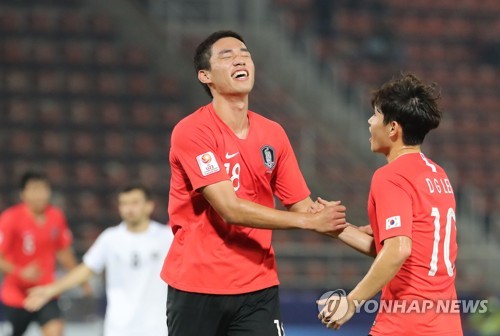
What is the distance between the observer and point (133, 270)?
7594 mm

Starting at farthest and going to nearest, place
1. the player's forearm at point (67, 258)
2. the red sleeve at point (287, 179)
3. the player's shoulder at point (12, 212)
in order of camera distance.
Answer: the player's forearm at point (67, 258), the player's shoulder at point (12, 212), the red sleeve at point (287, 179)

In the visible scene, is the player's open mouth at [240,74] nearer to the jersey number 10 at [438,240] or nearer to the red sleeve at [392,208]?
the red sleeve at [392,208]

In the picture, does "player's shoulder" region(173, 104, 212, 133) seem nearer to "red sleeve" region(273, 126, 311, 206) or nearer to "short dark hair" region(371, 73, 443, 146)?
"red sleeve" region(273, 126, 311, 206)

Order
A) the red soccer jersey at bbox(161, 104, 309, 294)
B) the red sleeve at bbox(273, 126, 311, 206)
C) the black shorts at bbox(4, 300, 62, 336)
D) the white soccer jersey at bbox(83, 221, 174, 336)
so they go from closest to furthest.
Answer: the red soccer jersey at bbox(161, 104, 309, 294), the red sleeve at bbox(273, 126, 311, 206), the white soccer jersey at bbox(83, 221, 174, 336), the black shorts at bbox(4, 300, 62, 336)

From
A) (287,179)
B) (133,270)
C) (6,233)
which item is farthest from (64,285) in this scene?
(287,179)

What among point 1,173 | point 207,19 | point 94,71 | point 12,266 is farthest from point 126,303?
point 207,19

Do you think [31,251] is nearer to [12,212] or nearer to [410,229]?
[12,212]

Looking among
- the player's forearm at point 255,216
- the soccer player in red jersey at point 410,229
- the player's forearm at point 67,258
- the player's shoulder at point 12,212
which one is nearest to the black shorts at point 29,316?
the player's forearm at point 67,258

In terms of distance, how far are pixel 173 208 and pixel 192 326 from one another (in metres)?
0.56

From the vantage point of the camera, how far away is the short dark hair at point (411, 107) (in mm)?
4550

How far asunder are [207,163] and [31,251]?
571 centimetres

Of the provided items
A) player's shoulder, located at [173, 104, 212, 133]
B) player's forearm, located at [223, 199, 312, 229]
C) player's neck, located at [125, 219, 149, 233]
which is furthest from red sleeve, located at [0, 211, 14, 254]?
player's forearm, located at [223, 199, 312, 229]

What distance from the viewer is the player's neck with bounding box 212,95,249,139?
4867 mm

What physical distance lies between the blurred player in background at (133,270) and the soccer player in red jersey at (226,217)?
2.61 m
